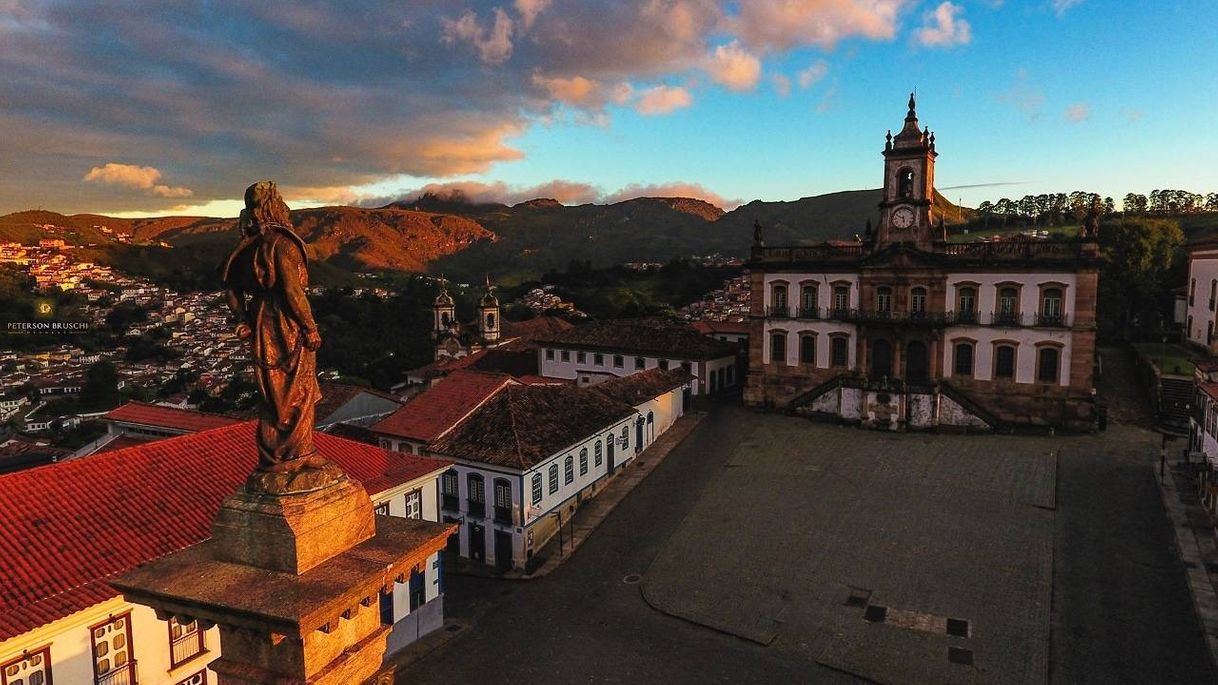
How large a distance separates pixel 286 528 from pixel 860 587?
1806cm

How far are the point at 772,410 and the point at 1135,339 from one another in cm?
3144

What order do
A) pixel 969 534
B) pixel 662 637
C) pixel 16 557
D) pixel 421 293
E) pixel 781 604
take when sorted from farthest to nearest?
pixel 421 293
pixel 969 534
pixel 781 604
pixel 662 637
pixel 16 557

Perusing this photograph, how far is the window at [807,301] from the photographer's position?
38.5m

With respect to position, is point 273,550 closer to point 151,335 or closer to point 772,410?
point 772,410

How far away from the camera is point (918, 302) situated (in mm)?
35750

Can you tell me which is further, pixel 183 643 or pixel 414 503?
pixel 414 503

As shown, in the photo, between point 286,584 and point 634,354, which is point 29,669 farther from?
point 634,354

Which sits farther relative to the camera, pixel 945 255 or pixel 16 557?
pixel 945 255

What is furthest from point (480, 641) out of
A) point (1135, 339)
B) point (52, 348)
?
point (52, 348)

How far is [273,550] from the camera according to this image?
167 inches

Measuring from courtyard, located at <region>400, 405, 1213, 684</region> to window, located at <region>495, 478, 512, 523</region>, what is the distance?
208 centimetres

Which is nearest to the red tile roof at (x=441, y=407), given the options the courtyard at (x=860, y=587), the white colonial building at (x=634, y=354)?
the courtyard at (x=860, y=587)

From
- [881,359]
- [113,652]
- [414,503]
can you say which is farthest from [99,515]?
[881,359]

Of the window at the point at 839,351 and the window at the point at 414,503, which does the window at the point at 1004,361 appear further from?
the window at the point at 414,503
